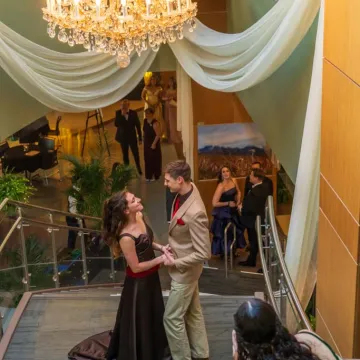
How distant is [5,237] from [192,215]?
6.77ft

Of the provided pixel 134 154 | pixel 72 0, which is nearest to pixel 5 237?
pixel 72 0

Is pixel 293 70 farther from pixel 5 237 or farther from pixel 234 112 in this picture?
pixel 234 112

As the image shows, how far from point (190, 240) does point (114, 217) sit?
507 millimetres

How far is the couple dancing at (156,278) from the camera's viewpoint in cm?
450

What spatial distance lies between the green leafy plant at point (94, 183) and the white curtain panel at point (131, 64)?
198cm

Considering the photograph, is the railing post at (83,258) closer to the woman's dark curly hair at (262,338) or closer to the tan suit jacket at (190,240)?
the tan suit jacket at (190,240)

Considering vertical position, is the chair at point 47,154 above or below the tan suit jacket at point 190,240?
below

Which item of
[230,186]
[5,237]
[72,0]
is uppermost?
[72,0]

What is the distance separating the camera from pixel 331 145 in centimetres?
449

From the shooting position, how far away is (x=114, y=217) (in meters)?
4.52

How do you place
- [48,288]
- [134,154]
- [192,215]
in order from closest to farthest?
[192,215] < [48,288] < [134,154]

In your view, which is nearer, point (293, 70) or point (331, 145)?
point (331, 145)

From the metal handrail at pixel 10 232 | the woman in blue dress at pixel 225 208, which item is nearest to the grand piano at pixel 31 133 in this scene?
the woman in blue dress at pixel 225 208

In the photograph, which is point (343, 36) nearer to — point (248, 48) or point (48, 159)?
point (248, 48)
